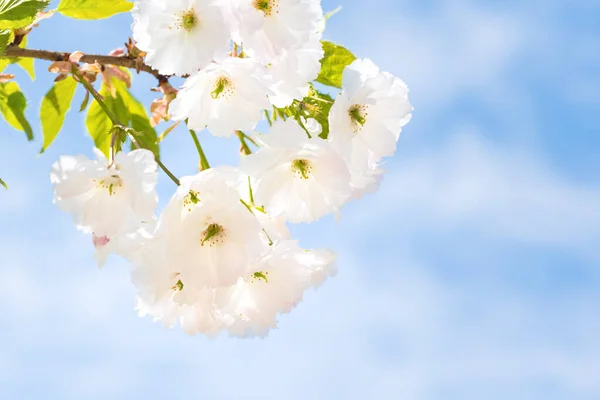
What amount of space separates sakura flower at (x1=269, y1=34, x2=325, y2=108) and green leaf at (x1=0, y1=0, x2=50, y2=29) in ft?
1.35

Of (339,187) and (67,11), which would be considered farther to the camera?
(67,11)

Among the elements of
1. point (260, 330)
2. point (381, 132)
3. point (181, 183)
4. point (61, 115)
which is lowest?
point (260, 330)

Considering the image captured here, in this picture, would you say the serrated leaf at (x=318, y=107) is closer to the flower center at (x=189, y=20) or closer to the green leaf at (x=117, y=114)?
the flower center at (x=189, y=20)

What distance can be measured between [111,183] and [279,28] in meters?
0.36

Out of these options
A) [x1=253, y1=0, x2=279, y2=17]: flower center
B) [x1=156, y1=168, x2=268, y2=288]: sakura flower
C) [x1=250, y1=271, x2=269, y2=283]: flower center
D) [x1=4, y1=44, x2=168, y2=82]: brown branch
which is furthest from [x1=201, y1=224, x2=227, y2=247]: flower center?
[x1=4, y1=44, x2=168, y2=82]: brown branch

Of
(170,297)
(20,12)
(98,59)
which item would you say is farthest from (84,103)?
(170,297)

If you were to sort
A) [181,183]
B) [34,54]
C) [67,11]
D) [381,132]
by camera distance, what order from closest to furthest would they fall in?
[181,183] < [381,132] < [34,54] < [67,11]

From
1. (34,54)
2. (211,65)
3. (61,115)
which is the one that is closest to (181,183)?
(211,65)

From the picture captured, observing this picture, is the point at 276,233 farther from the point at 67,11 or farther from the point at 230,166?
the point at 67,11

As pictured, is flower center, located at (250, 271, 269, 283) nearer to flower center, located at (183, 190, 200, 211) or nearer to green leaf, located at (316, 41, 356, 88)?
flower center, located at (183, 190, 200, 211)

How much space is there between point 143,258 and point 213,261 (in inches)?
4.5

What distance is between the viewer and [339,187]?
3.86 feet

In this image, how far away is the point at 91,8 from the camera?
1575 millimetres

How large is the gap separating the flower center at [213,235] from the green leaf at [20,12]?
0.47 meters
